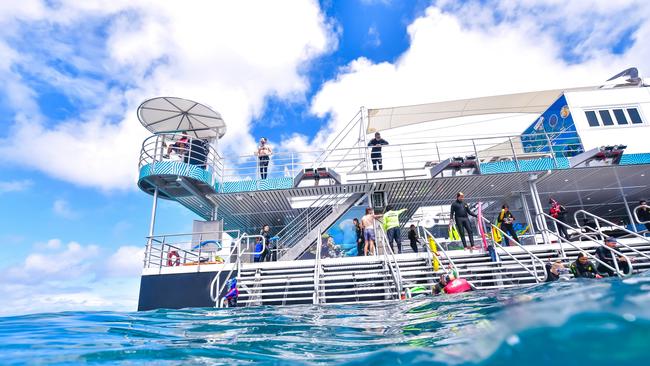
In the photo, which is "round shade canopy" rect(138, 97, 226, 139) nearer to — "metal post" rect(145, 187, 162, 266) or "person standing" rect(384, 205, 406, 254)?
"metal post" rect(145, 187, 162, 266)

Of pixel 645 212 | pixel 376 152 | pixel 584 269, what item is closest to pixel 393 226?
pixel 376 152

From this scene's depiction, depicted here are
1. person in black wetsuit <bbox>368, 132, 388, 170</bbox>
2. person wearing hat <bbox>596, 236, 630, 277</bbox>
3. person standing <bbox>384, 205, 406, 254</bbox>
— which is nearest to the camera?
person wearing hat <bbox>596, 236, 630, 277</bbox>

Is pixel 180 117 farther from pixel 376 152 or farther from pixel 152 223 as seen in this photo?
pixel 376 152

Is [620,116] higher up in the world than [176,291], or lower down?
higher up

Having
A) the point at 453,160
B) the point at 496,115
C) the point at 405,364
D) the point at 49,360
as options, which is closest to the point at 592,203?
the point at 496,115

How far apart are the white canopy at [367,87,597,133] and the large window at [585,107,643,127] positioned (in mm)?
2942

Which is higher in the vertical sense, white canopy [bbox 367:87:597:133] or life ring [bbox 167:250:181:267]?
white canopy [bbox 367:87:597:133]

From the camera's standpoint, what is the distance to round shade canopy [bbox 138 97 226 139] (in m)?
12.7

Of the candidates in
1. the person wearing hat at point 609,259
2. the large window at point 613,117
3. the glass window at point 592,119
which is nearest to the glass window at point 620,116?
the large window at point 613,117

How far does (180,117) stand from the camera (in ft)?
44.6

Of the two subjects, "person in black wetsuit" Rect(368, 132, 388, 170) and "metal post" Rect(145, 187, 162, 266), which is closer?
"metal post" Rect(145, 187, 162, 266)

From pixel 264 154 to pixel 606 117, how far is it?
14699 millimetres

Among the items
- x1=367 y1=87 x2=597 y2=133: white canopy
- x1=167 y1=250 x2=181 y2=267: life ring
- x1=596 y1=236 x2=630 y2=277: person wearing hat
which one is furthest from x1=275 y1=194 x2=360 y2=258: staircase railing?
x1=596 y1=236 x2=630 y2=277: person wearing hat

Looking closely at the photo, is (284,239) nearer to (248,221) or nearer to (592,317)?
(248,221)
